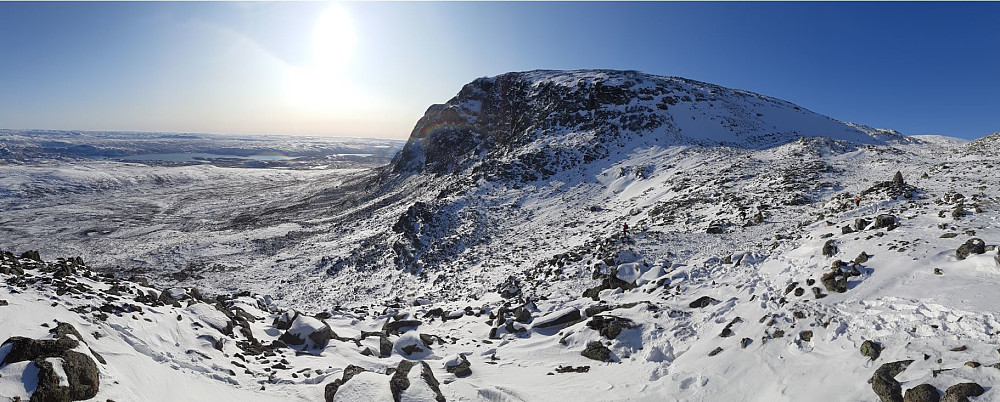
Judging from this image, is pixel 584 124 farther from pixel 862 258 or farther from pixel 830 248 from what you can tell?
pixel 862 258

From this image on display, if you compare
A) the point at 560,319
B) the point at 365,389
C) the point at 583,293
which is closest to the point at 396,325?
the point at 560,319

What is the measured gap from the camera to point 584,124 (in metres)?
52.7

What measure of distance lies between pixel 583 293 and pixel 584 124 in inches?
1528

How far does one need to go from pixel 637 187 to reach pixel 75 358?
35191 millimetres

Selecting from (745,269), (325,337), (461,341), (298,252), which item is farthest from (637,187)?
(298,252)

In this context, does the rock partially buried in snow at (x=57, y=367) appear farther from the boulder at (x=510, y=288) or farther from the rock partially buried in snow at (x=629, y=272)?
the rock partially buried in snow at (x=629, y=272)

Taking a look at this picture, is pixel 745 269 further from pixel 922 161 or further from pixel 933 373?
pixel 922 161

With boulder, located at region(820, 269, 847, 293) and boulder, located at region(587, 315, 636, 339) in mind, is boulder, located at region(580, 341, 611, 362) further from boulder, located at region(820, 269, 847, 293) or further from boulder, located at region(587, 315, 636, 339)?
boulder, located at region(820, 269, 847, 293)

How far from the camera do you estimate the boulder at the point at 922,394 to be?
21.1ft

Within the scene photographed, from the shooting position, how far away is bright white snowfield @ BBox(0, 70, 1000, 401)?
328 inches

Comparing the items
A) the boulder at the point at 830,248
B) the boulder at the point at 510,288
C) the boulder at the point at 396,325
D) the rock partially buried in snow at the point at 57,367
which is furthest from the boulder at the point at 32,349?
the boulder at the point at 830,248

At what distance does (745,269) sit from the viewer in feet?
47.9

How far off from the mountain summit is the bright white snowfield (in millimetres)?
1900

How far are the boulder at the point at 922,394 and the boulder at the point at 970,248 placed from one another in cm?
592
